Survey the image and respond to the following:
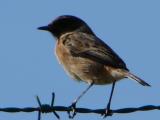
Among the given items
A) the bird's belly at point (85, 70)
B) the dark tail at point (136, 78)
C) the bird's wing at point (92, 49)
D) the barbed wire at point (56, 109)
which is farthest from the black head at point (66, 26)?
the barbed wire at point (56, 109)

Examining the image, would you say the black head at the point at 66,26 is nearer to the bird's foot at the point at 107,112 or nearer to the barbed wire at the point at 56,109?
the bird's foot at the point at 107,112

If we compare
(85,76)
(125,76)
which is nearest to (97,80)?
(85,76)

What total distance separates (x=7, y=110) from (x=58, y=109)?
0.61 meters

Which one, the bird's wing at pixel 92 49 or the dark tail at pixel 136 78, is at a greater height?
the dark tail at pixel 136 78

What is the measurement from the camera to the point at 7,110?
19.8ft

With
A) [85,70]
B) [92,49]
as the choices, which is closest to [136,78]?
[85,70]

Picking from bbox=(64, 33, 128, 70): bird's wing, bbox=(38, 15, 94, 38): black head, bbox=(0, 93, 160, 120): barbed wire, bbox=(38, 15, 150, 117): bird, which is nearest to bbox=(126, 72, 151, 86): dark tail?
bbox=(38, 15, 150, 117): bird

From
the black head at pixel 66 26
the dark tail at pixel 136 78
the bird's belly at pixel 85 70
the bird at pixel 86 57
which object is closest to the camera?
the dark tail at pixel 136 78

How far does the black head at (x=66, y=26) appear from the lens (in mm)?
11531

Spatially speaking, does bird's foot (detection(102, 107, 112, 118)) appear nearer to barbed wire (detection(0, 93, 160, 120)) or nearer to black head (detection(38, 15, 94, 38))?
barbed wire (detection(0, 93, 160, 120))

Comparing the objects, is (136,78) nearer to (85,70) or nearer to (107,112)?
(107,112)

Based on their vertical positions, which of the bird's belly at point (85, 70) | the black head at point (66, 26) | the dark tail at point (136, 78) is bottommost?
the bird's belly at point (85, 70)

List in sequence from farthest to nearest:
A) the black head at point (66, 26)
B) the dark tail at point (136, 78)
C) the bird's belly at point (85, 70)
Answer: the black head at point (66, 26), the bird's belly at point (85, 70), the dark tail at point (136, 78)

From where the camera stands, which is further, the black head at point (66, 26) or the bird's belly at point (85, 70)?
the black head at point (66, 26)
